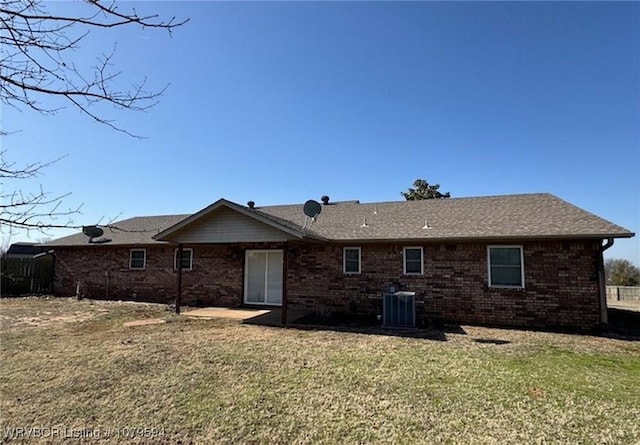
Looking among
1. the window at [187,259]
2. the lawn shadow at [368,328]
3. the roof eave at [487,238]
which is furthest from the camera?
the window at [187,259]

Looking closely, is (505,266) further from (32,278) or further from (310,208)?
(32,278)

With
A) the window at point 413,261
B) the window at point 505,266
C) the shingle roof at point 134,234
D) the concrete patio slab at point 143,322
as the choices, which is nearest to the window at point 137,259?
the shingle roof at point 134,234

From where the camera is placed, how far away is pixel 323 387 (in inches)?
210

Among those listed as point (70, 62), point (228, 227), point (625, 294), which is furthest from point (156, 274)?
point (625, 294)

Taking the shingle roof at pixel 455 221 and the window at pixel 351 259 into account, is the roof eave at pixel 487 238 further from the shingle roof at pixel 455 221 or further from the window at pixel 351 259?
the window at pixel 351 259

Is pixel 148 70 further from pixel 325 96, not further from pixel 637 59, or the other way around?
pixel 637 59

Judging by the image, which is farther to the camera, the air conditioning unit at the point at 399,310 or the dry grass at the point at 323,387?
the air conditioning unit at the point at 399,310

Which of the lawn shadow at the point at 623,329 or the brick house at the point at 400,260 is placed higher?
the brick house at the point at 400,260

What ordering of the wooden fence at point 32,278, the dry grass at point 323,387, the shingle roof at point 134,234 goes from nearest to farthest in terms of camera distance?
the dry grass at point 323,387, the shingle roof at point 134,234, the wooden fence at point 32,278

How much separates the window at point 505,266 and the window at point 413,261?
202 centimetres

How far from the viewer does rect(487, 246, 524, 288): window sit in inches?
423

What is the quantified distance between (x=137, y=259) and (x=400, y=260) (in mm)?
11416

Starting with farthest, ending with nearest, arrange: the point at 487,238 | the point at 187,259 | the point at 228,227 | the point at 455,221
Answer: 1. the point at 187,259
2. the point at 455,221
3. the point at 228,227
4. the point at 487,238

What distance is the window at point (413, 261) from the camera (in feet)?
38.8
